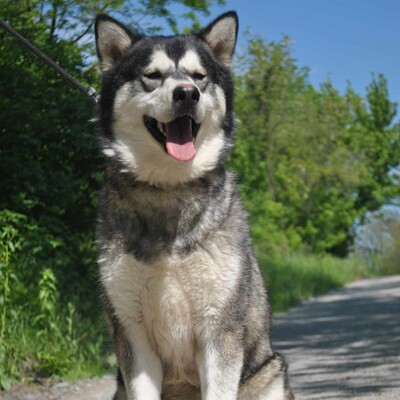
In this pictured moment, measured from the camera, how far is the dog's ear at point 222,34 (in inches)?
183

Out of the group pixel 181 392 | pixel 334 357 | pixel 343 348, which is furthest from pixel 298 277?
pixel 181 392

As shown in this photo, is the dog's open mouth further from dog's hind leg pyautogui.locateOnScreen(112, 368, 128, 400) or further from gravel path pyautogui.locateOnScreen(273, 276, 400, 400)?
gravel path pyautogui.locateOnScreen(273, 276, 400, 400)

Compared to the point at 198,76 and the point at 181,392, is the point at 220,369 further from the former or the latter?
the point at 198,76

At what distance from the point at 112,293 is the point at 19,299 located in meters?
3.68

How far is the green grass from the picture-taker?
17.0m

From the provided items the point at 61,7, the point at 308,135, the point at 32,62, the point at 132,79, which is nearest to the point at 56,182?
the point at 32,62

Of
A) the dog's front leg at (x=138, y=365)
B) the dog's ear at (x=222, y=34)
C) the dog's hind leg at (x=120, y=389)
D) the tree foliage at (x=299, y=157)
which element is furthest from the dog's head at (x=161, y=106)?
the tree foliage at (x=299, y=157)

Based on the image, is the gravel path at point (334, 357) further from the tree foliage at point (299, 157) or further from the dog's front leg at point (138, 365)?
the tree foliage at point (299, 157)

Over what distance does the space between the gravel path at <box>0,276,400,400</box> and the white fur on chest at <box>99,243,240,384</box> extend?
2.64 meters

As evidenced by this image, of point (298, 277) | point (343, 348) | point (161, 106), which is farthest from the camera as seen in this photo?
point (298, 277)

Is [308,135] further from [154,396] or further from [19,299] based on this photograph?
[154,396]

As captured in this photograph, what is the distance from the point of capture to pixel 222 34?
4.67m

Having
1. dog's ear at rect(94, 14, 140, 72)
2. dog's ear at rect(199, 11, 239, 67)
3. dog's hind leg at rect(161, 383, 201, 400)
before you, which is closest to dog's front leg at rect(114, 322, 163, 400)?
dog's hind leg at rect(161, 383, 201, 400)

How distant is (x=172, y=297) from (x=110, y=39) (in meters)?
1.59
